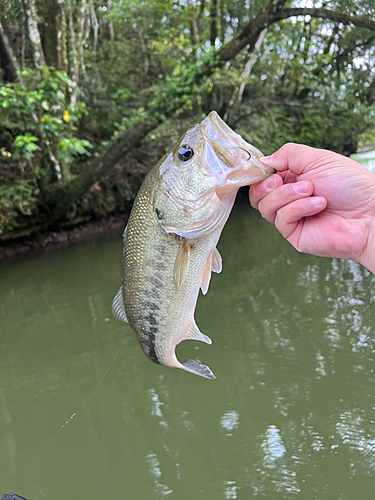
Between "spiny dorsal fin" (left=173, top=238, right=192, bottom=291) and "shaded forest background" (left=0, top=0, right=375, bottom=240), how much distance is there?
5882 millimetres

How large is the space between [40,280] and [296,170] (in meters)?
7.04

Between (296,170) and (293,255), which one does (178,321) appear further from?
(293,255)

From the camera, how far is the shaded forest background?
26.1 ft

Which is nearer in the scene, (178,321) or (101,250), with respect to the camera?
(178,321)

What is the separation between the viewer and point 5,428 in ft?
12.3

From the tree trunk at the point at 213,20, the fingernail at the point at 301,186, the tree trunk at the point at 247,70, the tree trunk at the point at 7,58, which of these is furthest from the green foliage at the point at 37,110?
the fingernail at the point at 301,186

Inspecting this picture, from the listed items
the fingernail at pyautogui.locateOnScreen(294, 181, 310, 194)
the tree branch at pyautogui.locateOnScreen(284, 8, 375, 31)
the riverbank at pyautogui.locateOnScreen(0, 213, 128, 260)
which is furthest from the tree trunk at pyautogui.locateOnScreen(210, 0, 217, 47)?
the fingernail at pyautogui.locateOnScreen(294, 181, 310, 194)

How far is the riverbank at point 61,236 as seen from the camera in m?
9.84

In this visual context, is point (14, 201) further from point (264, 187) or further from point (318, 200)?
point (318, 200)

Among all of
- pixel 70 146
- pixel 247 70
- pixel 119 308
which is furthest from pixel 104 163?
pixel 119 308

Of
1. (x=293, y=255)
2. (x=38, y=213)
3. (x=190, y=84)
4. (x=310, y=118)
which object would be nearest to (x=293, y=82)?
(x=310, y=118)

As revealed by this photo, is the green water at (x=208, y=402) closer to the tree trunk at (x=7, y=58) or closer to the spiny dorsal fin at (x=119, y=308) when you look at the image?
the spiny dorsal fin at (x=119, y=308)

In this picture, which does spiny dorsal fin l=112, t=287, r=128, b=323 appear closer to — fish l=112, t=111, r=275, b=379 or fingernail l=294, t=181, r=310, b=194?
fish l=112, t=111, r=275, b=379

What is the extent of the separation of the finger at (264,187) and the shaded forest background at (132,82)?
228 inches
